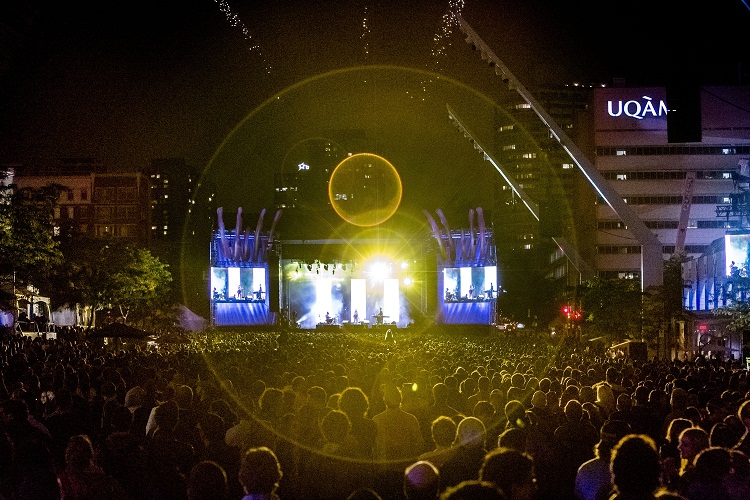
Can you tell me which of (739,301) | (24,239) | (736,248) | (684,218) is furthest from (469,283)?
(24,239)

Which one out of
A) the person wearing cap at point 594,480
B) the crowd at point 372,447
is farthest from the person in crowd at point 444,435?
the person wearing cap at point 594,480

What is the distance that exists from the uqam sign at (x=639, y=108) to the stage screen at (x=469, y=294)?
36.0 meters

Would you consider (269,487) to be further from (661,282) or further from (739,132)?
(739,132)

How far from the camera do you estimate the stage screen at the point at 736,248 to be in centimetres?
4216

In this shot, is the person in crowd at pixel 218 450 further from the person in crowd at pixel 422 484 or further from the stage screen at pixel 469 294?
the stage screen at pixel 469 294

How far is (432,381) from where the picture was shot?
562 inches

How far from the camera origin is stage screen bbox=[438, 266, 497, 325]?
58812mm

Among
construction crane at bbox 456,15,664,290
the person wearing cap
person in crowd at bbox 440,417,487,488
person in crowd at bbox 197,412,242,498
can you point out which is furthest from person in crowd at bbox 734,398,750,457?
construction crane at bbox 456,15,664,290

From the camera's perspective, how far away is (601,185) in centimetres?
4450

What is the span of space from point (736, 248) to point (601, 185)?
7345mm

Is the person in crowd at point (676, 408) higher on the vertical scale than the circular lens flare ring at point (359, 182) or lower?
lower

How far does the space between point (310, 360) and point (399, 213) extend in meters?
46.0

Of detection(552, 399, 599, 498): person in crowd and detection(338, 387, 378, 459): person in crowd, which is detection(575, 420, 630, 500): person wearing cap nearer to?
detection(552, 399, 599, 498): person in crowd

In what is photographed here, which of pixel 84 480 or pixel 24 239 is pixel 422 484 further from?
pixel 24 239
